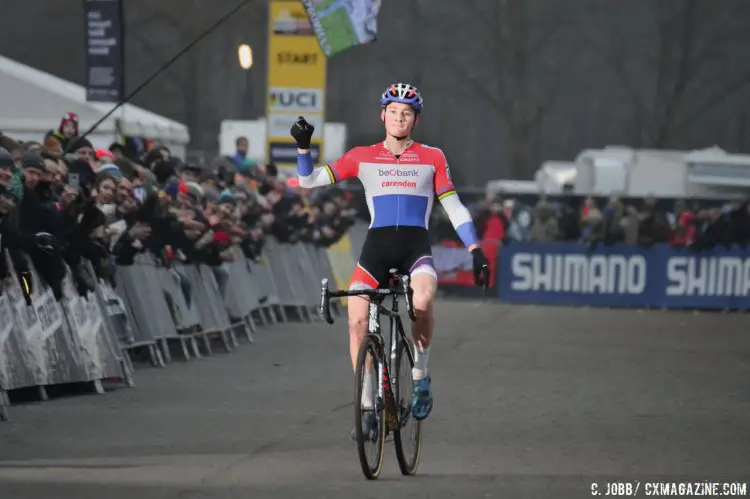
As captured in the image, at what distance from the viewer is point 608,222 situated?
33125 millimetres

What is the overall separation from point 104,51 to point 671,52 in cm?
4486

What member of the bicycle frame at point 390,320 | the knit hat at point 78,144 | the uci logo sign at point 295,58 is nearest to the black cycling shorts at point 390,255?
the bicycle frame at point 390,320

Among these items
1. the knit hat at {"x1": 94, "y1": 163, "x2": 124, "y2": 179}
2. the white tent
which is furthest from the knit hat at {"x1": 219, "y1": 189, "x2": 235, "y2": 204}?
the white tent

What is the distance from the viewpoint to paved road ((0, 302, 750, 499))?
10.0 m

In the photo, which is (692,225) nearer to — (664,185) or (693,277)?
(693,277)

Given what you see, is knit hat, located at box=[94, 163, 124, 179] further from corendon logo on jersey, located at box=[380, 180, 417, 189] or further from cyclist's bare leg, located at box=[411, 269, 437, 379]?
cyclist's bare leg, located at box=[411, 269, 437, 379]

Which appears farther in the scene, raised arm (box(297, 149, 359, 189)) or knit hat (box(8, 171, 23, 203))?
knit hat (box(8, 171, 23, 203))

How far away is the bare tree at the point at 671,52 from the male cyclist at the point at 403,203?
5351cm

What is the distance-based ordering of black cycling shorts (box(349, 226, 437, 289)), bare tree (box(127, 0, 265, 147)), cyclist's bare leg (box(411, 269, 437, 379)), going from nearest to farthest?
1. cyclist's bare leg (box(411, 269, 437, 379))
2. black cycling shorts (box(349, 226, 437, 289))
3. bare tree (box(127, 0, 265, 147))

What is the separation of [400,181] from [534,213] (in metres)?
Result: 24.9

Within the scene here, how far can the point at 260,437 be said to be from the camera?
12062 millimetres

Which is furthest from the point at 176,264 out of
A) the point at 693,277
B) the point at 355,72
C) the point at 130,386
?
the point at 355,72

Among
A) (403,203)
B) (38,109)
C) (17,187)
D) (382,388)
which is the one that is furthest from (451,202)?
(38,109)

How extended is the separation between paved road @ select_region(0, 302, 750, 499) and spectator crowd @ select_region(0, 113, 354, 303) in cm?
110
